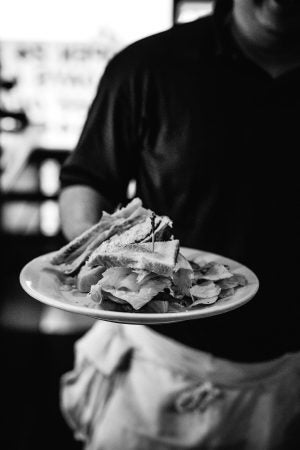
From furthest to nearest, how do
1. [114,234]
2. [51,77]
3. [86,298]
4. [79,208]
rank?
[51,77]
[79,208]
[114,234]
[86,298]

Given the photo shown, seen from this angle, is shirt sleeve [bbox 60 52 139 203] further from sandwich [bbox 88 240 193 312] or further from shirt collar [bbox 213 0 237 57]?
sandwich [bbox 88 240 193 312]

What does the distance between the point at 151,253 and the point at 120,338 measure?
0.83m

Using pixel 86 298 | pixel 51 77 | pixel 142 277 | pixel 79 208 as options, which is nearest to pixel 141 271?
pixel 142 277

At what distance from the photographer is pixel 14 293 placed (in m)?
2.87

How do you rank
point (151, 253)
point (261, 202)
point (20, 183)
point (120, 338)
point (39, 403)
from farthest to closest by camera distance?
1. point (20, 183)
2. point (39, 403)
3. point (120, 338)
4. point (261, 202)
5. point (151, 253)

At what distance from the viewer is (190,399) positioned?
5.68ft

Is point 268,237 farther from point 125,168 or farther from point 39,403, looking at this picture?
point 39,403

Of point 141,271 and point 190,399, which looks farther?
point 190,399

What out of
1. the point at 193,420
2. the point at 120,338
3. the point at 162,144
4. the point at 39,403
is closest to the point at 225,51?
the point at 162,144

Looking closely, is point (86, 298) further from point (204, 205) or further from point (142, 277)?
point (204, 205)

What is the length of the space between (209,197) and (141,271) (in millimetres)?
593

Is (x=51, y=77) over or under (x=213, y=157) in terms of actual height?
under

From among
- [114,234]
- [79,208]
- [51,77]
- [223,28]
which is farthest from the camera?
[51,77]

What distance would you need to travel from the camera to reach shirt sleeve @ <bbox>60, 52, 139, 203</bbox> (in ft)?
5.57
